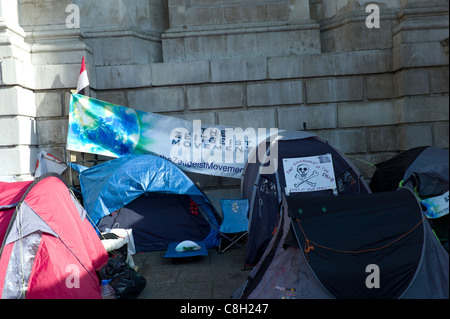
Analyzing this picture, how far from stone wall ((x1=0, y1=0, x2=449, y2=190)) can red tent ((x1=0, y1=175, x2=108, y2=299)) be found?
10.4 feet

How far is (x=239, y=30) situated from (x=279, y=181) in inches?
163

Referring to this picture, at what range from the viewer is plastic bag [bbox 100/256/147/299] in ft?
15.6

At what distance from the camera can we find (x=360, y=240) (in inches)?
163

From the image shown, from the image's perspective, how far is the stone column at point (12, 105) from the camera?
747cm

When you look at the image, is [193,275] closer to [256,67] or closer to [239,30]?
[256,67]

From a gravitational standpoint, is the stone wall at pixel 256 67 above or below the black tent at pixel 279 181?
above

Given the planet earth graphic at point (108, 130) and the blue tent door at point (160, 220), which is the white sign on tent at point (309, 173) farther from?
the planet earth graphic at point (108, 130)

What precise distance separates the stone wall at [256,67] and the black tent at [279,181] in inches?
71.7

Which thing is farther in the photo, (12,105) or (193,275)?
(12,105)

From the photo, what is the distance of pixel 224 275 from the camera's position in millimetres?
5641

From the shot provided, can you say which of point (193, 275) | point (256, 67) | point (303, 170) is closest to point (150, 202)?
point (193, 275)

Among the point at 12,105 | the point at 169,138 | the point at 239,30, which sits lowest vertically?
the point at 169,138

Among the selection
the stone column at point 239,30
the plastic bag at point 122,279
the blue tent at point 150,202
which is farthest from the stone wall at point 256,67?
the plastic bag at point 122,279

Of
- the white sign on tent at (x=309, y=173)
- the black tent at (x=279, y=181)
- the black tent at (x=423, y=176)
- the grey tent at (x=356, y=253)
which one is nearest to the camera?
the grey tent at (x=356, y=253)
